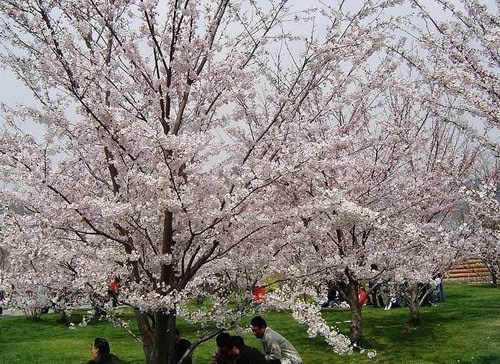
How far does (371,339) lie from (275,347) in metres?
5.31

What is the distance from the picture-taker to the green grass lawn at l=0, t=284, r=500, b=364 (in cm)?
919

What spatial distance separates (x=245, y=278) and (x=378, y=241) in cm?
388

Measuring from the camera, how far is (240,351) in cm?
567

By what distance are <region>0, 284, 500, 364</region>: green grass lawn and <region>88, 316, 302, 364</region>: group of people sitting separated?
2989 millimetres

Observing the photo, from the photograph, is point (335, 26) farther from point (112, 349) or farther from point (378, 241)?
point (112, 349)

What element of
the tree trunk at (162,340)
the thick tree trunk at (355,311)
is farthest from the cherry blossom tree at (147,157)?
the thick tree trunk at (355,311)

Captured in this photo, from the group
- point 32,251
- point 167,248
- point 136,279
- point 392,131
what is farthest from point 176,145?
point 392,131

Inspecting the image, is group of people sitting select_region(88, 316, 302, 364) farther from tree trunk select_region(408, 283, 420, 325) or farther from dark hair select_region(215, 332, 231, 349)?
tree trunk select_region(408, 283, 420, 325)

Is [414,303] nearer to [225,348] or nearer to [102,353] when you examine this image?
[225,348]

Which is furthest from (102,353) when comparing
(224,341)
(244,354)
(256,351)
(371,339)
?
(371,339)

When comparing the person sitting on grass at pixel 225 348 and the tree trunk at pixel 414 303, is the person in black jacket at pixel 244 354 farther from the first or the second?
the tree trunk at pixel 414 303

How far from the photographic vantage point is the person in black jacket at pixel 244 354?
5.48 metres

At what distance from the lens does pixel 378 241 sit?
9477 mm

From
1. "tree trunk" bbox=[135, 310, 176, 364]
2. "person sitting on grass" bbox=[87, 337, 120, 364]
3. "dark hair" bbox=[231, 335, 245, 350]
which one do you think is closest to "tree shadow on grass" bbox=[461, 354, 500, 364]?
"dark hair" bbox=[231, 335, 245, 350]
